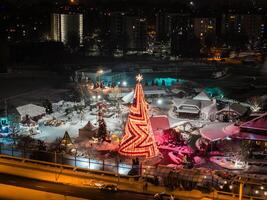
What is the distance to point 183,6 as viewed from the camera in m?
120

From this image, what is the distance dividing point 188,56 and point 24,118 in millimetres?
52196

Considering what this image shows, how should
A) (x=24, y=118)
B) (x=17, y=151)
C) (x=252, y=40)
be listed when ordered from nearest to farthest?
(x=17, y=151), (x=24, y=118), (x=252, y=40)

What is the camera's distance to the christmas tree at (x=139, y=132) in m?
15.7

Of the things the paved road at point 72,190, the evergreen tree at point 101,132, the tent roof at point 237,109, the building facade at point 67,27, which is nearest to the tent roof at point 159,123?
the evergreen tree at point 101,132

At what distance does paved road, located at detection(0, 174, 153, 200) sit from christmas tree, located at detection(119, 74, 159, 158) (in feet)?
16.9

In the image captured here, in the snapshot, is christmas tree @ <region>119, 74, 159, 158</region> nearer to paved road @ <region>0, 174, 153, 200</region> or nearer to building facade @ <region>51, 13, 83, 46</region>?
paved road @ <region>0, 174, 153, 200</region>

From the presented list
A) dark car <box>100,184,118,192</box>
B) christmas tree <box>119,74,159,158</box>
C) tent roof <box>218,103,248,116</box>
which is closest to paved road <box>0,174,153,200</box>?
dark car <box>100,184,118,192</box>

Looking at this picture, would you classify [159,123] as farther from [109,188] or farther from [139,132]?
[109,188]

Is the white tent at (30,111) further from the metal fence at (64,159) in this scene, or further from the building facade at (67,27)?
the building facade at (67,27)

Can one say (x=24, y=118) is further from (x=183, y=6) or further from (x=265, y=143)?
(x=183, y=6)

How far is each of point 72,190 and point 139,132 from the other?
5584mm

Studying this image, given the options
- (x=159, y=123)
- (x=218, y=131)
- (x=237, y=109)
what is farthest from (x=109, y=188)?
(x=237, y=109)

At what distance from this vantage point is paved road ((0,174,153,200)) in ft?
34.3

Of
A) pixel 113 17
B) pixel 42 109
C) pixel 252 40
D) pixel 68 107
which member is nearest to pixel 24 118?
pixel 42 109
